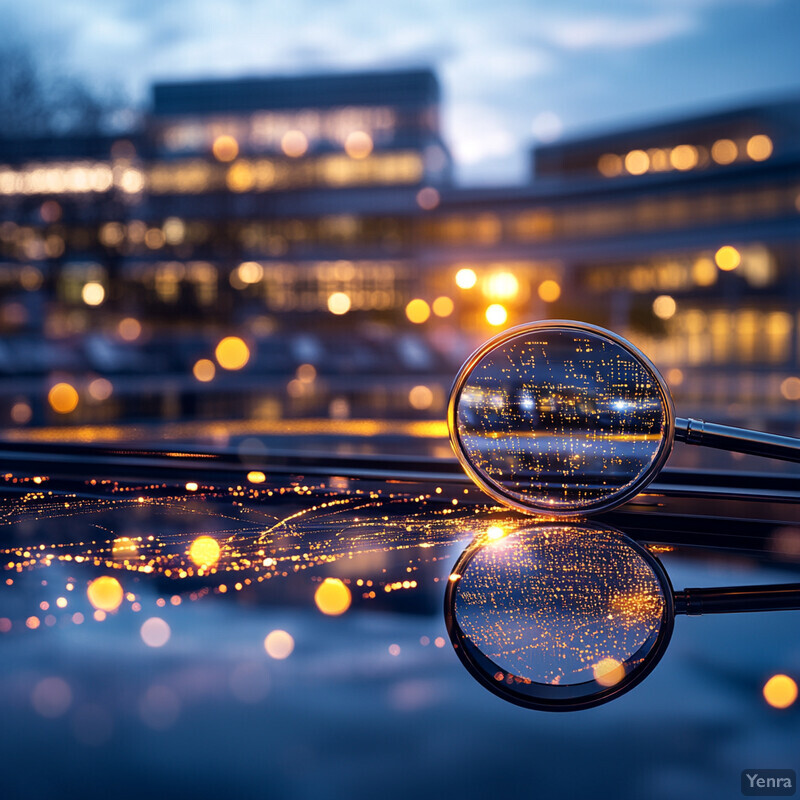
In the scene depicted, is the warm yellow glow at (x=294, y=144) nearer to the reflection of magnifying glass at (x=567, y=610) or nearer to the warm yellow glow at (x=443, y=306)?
the warm yellow glow at (x=443, y=306)

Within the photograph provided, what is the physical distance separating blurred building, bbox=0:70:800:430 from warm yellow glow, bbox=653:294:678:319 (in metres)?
0.13

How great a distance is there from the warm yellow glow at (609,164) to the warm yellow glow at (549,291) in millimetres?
9037

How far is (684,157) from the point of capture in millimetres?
58688

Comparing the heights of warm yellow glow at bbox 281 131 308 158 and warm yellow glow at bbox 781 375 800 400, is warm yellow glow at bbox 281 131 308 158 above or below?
above

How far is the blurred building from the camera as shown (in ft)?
104

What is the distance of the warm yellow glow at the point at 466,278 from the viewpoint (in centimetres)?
5972

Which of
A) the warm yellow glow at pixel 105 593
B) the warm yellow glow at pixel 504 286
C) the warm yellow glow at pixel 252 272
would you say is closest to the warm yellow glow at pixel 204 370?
the warm yellow glow at pixel 105 593

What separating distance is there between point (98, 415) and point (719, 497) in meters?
8.78

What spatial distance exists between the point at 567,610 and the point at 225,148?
6710 cm

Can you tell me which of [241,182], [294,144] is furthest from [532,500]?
[294,144]

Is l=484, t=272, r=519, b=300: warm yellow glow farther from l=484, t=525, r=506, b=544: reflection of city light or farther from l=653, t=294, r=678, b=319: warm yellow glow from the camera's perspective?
l=484, t=525, r=506, b=544: reflection of city light

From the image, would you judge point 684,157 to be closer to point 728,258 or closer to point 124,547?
point 728,258

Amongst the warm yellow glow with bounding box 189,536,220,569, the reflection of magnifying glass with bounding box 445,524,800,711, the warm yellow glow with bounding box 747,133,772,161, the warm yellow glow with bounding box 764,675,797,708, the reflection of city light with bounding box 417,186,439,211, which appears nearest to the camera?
the warm yellow glow with bounding box 764,675,797,708

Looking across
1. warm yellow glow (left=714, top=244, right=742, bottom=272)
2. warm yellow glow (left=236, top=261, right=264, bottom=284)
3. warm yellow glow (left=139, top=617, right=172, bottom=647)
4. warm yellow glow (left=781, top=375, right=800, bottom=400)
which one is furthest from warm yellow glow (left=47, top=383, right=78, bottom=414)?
warm yellow glow (left=236, top=261, right=264, bottom=284)
